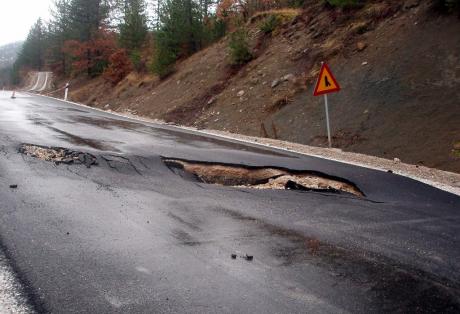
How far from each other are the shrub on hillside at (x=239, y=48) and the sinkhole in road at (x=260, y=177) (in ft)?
45.3

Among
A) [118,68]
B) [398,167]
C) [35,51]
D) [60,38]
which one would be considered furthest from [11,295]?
[35,51]

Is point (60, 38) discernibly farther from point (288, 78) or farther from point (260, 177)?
point (260, 177)

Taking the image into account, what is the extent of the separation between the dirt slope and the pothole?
23.0 ft

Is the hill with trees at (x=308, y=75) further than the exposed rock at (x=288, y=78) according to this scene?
No

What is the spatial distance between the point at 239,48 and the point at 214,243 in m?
17.5

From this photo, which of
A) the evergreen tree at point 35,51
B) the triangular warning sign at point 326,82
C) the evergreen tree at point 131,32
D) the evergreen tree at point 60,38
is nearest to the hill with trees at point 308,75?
the evergreen tree at point 131,32

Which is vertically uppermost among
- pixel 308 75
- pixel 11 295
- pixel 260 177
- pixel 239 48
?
pixel 239 48

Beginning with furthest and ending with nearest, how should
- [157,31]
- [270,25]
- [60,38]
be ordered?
[60,38] → [157,31] → [270,25]

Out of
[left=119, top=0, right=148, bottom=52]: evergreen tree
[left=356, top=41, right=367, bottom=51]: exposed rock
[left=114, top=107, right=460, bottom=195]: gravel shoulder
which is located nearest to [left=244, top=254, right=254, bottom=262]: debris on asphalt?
[left=114, top=107, right=460, bottom=195]: gravel shoulder

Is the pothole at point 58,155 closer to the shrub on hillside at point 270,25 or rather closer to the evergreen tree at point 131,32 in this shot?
the shrub on hillside at point 270,25

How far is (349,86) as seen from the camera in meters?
13.6

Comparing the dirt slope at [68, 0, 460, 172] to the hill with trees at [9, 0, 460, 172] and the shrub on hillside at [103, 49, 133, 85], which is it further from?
the shrub on hillside at [103, 49, 133, 85]

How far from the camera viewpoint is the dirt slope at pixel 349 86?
34.5 ft

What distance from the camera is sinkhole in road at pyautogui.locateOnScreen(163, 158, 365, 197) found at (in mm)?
6598
